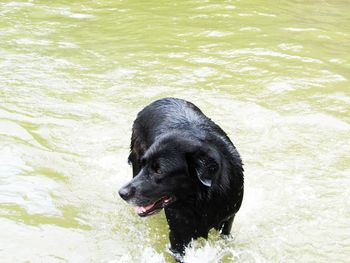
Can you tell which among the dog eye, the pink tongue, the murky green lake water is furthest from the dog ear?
the murky green lake water

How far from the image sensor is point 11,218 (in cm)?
540

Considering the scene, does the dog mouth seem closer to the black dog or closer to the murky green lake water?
the black dog

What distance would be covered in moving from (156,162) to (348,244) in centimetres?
197

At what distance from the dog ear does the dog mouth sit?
32 cm

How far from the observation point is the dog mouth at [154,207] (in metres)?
4.61

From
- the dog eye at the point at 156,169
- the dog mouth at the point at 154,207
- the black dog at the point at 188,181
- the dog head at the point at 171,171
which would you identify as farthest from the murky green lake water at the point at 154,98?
the dog eye at the point at 156,169

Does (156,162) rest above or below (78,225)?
above

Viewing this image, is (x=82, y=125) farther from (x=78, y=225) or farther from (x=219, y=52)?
(x=219, y=52)

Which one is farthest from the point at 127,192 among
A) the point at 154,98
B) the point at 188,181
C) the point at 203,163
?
the point at 154,98

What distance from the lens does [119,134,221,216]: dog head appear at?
446 cm

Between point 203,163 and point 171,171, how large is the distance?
27 cm

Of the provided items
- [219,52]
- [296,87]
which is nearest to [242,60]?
[219,52]

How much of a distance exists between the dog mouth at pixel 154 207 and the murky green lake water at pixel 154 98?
52 cm

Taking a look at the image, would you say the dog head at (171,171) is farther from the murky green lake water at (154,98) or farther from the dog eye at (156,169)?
the murky green lake water at (154,98)
